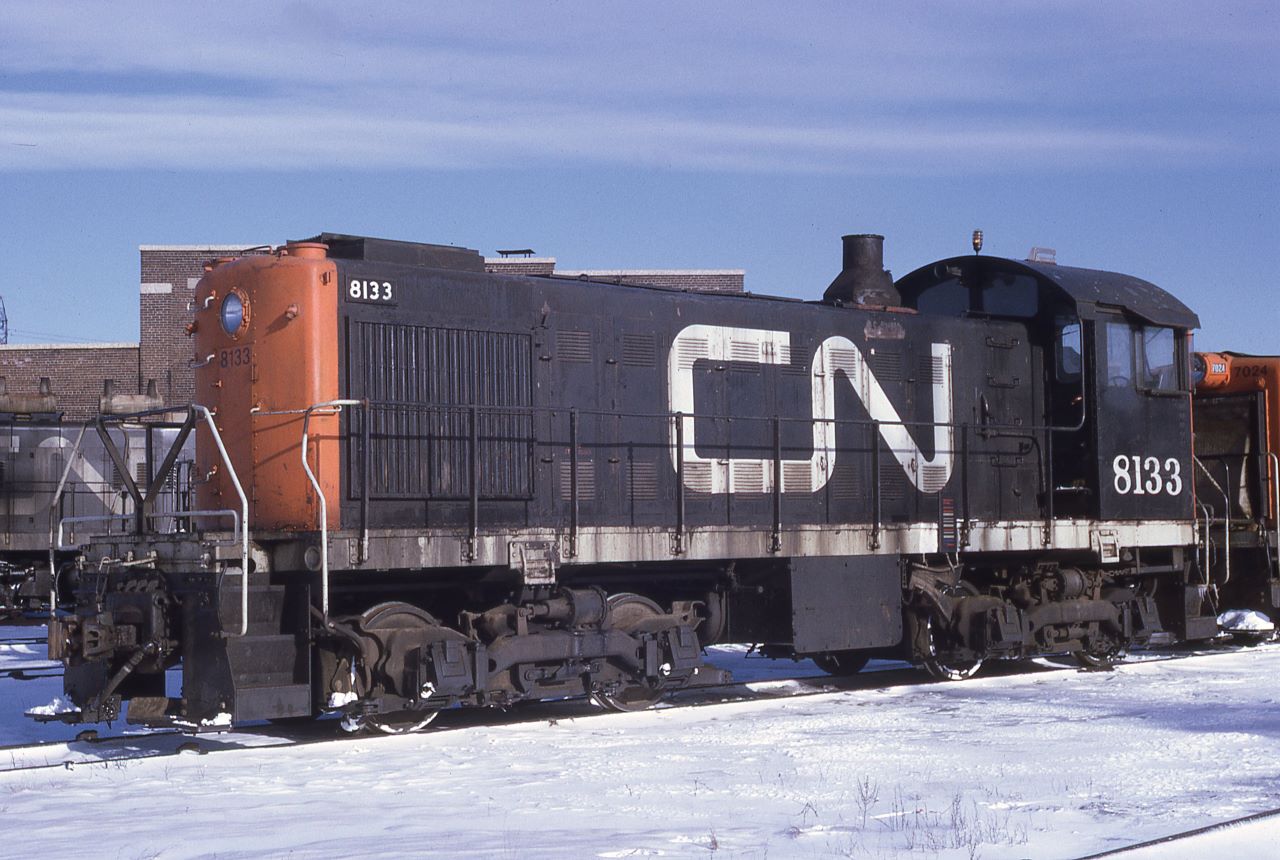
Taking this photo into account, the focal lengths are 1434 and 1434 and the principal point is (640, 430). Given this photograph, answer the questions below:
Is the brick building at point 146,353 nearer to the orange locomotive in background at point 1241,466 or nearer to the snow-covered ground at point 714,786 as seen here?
the orange locomotive in background at point 1241,466

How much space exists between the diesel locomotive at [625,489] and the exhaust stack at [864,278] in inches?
1.4

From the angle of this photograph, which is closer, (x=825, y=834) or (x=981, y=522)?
(x=825, y=834)

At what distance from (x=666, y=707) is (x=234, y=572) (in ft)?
12.6

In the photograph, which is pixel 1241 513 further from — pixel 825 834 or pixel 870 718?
pixel 825 834

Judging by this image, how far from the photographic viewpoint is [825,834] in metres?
6.37

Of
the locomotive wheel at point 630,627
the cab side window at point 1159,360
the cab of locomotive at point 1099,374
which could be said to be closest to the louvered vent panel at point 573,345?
the locomotive wheel at point 630,627

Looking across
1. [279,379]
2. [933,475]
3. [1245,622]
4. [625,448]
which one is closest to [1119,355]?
[933,475]

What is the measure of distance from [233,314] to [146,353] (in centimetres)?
2814

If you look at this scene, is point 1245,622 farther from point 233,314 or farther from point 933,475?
point 233,314

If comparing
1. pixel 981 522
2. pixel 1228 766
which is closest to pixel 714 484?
pixel 981 522

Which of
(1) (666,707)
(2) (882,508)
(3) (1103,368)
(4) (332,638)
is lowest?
(1) (666,707)

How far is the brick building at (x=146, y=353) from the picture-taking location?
3581 cm

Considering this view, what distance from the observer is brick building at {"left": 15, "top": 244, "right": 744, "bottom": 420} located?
35.8m

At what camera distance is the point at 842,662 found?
14094 mm
